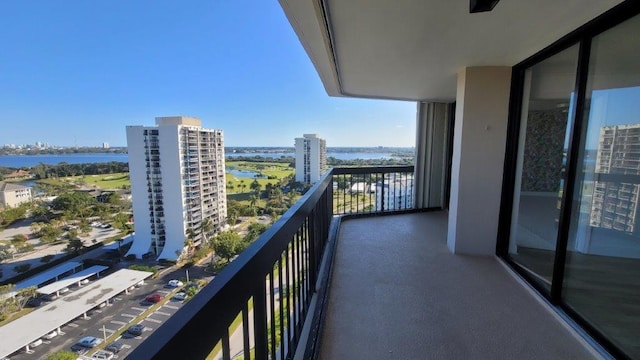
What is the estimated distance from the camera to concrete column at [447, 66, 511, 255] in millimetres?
3078

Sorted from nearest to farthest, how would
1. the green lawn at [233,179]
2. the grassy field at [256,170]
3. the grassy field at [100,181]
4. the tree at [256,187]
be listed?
1. the grassy field at [100,181]
2. the green lawn at [233,179]
3. the tree at [256,187]
4. the grassy field at [256,170]

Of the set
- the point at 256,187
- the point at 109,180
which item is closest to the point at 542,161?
the point at 256,187

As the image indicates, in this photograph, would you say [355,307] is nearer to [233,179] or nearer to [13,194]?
[233,179]

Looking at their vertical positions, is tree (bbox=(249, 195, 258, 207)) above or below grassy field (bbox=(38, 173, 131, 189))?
below

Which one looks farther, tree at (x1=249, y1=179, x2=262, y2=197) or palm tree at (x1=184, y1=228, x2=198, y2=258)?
tree at (x1=249, y1=179, x2=262, y2=197)

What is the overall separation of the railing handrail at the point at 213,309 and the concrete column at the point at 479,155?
115 inches

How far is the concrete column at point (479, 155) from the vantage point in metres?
3.08

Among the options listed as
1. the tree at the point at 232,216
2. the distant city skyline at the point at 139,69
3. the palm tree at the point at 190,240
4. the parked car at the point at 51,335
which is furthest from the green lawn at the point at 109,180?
the parked car at the point at 51,335

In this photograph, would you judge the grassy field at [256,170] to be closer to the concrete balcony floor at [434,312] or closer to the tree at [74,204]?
the concrete balcony floor at [434,312]

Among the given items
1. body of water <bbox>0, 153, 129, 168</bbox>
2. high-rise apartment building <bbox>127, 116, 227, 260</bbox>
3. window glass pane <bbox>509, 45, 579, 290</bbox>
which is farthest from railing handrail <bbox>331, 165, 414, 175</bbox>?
body of water <bbox>0, 153, 129, 168</bbox>

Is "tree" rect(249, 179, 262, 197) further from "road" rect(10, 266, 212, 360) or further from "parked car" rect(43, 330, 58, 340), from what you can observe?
"parked car" rect(43, 330, 58, 340)

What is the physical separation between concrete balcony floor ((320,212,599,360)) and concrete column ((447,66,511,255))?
29cm

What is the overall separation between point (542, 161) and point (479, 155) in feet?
2.19

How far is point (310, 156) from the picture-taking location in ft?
16.3
